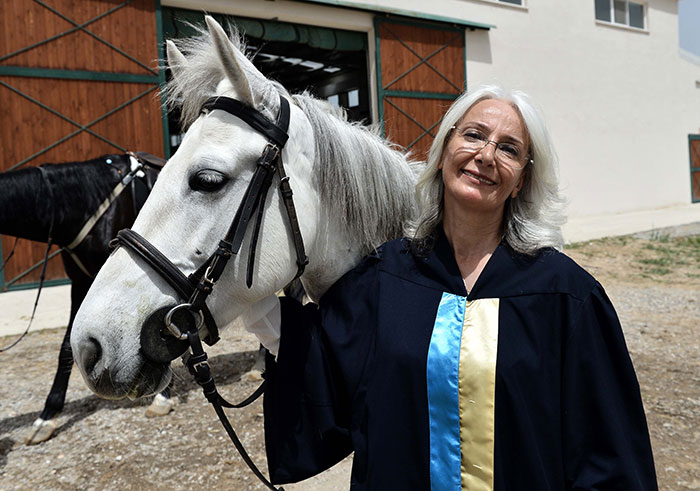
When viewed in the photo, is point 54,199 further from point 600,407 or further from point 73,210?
point 600,407

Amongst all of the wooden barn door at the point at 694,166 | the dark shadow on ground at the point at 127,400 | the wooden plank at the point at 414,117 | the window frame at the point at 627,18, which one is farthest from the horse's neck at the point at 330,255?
the wooden barn door at the point at 694,166

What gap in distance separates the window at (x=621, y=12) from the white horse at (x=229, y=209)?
14288 millimetres

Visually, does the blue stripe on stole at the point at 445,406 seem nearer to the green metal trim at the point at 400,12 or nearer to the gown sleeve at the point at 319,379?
the gown sleeve at the point at 319,379

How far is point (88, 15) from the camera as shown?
6.50 meters

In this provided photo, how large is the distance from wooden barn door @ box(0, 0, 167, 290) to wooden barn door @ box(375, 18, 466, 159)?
13.3 ft

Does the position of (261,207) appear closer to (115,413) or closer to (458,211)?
(458,211)

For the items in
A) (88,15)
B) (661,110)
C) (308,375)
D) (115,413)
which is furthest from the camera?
(661,110)

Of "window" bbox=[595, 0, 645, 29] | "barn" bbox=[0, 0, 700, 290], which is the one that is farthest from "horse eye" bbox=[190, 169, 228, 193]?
"window" bbox=[595, 0, 645, 29]

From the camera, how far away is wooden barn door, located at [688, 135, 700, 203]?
14.8 m

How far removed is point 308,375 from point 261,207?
0.49 m

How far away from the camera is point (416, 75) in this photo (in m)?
9.48

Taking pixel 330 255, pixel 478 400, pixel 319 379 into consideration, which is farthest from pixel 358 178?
pixel 478 400

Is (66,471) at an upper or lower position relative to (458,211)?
lower

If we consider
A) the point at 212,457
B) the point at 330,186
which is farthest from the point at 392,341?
the point at 212,457
